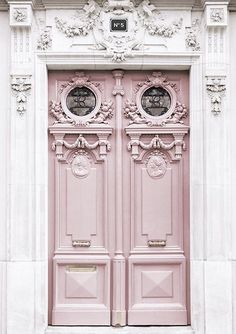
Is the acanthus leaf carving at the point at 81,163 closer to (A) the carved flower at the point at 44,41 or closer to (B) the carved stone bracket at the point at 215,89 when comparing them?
(A) the carved flower at the point at 44,41

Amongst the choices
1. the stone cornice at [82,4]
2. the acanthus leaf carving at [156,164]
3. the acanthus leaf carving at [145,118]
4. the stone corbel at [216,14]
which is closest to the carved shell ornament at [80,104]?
the acanthus leaf carving at [145,118]

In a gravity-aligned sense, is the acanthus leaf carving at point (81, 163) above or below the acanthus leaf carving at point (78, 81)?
below

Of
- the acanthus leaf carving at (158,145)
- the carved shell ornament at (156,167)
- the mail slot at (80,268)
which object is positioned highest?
the acanthus leaf carving at (158,145)

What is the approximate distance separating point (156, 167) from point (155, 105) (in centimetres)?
75

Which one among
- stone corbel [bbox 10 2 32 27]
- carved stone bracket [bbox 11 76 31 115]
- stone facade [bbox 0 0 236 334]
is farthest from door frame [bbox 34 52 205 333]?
stone corbel [bbox 10 2 32 27]

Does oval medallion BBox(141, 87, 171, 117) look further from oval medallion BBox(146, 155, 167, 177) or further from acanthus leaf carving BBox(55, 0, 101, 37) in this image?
acanthus leaf carving BBox(55, 0, 101, 37)

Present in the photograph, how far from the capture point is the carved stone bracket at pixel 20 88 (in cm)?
781

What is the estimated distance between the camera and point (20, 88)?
25.6ft

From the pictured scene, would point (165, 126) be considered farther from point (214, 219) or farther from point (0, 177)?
point (0, 177)

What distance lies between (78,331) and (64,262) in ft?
2.67

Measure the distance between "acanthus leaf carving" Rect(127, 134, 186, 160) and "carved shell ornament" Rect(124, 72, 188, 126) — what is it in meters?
0.19

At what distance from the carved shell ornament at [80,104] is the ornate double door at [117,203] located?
0.01 meters

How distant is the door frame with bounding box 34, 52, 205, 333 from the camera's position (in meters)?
7.84

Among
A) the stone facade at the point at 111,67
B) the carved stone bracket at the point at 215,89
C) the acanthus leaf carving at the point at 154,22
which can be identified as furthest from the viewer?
the acanthus leaf carving at the point at 154,22
